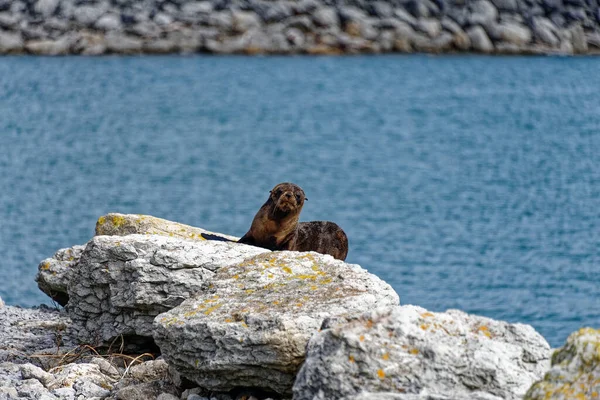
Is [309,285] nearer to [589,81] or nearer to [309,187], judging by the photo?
[309,187]

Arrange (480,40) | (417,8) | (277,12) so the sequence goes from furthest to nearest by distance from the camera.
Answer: (417,8) → (277,12) → (480,40)

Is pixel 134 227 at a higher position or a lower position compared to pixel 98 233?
higher

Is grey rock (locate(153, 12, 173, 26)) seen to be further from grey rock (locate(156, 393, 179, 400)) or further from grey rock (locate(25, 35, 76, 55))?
grey rock (locate(156, 393, 179, 400))

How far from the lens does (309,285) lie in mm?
5035

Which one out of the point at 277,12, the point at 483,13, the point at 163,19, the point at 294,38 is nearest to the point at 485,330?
the point at 294,38

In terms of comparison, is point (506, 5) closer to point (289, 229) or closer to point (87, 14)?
point (87, 14)

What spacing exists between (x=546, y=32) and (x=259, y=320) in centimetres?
4083

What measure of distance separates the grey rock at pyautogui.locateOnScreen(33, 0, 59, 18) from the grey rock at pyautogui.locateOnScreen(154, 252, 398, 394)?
40.7 meters

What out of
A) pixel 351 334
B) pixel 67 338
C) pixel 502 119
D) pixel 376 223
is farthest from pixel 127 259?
pixel 502 119

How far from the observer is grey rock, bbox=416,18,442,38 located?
138ft

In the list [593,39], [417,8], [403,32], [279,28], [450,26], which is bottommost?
[279,28]

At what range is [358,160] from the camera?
2520 centimetres

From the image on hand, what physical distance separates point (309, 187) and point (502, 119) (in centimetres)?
1036

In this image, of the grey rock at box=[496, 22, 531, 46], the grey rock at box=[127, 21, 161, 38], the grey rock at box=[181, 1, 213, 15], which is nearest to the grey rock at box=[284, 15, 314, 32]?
the grey rock at box=[181, 1, 213, 15]
